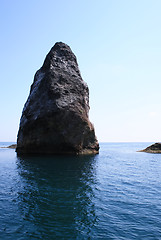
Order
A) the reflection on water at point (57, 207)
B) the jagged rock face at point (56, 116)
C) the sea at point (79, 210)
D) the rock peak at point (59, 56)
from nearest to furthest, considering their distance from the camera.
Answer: the sea at point (79, 210), the reflection on water at point (57, 207), the jagged rock face at point (56, 116), the rock peak at point (59, 56)

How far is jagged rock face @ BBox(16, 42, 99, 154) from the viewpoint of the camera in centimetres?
3923

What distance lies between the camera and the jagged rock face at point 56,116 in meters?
39.2

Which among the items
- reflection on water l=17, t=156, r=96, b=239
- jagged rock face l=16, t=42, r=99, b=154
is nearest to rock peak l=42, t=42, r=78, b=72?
jagged rock face l=16, t=42, r=99, b=154

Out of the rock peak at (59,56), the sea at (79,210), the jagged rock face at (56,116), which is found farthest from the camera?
the rock peak at (59,56)

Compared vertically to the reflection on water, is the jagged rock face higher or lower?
higher

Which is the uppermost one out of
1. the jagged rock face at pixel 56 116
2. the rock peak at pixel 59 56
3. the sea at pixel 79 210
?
the rock peak at pixel 59 56

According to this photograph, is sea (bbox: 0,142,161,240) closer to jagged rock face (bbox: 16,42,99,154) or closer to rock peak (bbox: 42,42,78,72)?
jagged rock face (bbox: 16,42,99,154)

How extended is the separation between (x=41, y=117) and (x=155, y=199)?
3057cm

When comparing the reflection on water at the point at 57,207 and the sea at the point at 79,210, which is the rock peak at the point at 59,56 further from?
the sea at the point at 79,210

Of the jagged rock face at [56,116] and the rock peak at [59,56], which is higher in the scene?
the rock peak at [59,56]

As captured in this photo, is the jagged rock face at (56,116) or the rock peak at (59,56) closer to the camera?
the jagged rock face at (56,116)

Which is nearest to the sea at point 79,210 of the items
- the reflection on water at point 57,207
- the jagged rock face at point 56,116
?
the reflection on water at point 57,207

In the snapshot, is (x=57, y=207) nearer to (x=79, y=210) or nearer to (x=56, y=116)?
(x=79, y=210)

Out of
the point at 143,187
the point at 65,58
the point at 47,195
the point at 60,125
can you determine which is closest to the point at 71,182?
the point at 47,195
